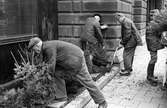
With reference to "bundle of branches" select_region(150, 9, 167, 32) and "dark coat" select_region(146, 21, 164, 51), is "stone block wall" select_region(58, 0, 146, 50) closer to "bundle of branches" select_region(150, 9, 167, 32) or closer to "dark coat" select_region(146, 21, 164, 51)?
"dark coat" select_region(146, 21, 164, 51)

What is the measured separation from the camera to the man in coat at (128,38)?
857 cm

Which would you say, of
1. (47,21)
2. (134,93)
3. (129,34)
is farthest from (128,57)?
(47,21)

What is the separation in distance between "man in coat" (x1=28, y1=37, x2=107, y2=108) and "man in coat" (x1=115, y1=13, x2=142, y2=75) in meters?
3.32

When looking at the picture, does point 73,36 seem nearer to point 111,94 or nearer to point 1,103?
point 111,94

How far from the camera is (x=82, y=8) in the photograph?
9977mm

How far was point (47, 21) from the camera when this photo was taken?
8.46 metres

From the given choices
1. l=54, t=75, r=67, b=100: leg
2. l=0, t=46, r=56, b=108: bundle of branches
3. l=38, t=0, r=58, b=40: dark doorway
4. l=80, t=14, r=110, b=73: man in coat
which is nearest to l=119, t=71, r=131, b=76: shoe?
l=80, t=14, r=110, b=73: man in coat

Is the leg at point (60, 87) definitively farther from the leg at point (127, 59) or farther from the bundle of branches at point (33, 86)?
the leg at point (127, 59)

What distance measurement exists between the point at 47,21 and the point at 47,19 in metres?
0.06

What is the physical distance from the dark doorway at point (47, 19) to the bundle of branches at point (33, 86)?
270cm

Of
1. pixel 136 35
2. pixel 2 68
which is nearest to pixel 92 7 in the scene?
pixel 136 35

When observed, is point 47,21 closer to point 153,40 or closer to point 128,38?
point 128,38

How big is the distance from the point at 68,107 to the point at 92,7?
16.2 feet

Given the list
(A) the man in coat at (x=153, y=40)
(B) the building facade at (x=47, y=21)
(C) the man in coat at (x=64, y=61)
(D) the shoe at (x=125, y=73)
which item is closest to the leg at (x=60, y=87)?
(C) the man in coat at (x=64, y=61)
